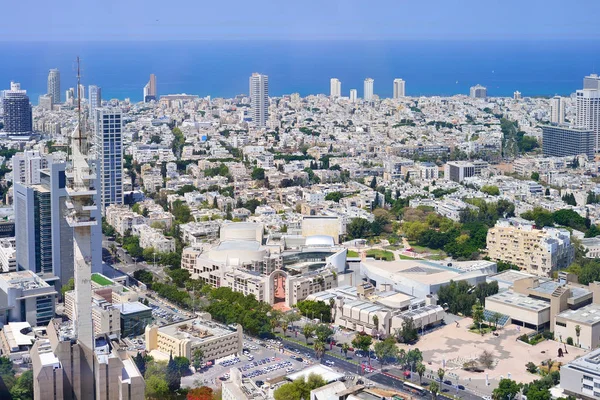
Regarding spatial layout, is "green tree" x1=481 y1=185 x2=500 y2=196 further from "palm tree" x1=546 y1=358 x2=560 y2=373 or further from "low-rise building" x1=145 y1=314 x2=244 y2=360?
"low-rise building" x1=145 y1=314 x2=244 y2=360

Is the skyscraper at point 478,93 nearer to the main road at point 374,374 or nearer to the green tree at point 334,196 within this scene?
the green tree at point 334,196

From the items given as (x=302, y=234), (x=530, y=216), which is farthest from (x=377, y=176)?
(x=302, y=234)

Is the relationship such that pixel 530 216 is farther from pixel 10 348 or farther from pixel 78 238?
pixel 78 238

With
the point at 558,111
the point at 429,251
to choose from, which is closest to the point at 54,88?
the point at 429,251

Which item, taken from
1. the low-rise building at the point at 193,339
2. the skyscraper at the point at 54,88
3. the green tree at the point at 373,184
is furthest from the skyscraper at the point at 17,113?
the low-rise building at the point at 193,339

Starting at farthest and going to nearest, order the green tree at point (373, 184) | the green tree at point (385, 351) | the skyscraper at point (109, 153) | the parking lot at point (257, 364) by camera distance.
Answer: the green tree at point (373, 184) → the skyscraper at point (109, 153) → the green tree at point (385, 351) → the parking lot at point (257, 364)
